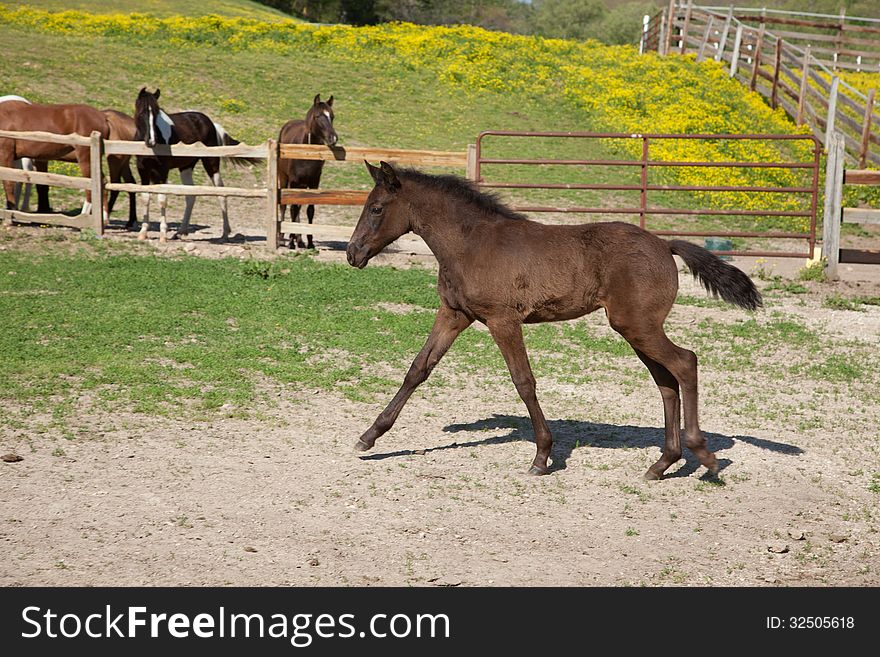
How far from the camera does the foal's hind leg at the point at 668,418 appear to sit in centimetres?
613

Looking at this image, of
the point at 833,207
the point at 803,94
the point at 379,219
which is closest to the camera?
the point at 379,219

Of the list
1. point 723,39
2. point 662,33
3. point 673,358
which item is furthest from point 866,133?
point 673,358

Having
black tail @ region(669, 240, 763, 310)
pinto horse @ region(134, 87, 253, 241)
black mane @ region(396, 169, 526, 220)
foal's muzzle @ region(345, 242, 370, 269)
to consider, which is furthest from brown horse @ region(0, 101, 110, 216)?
black tail @ region(669, 240, 763, 310)

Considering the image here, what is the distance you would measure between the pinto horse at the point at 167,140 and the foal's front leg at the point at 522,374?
935 cm

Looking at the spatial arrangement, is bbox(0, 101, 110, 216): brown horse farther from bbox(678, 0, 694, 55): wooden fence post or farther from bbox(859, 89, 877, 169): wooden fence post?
bbox(678, 0, 694, 55): wooden fence post

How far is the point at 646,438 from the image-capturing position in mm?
7047

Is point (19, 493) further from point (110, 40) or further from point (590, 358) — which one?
point (110, 40)

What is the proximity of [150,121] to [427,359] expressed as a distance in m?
9.53

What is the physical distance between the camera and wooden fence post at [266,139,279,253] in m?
14.1

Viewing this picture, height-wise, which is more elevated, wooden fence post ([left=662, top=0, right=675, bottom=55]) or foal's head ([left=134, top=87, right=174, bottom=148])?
wooden fence post ([left=662, top=0, right=675, bottom=55])

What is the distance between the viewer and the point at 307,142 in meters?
14.8

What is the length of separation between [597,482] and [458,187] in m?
2.15

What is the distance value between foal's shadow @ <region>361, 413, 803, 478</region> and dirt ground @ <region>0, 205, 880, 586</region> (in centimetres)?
2

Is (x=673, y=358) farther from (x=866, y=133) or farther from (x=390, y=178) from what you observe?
(x=866, y=133)
